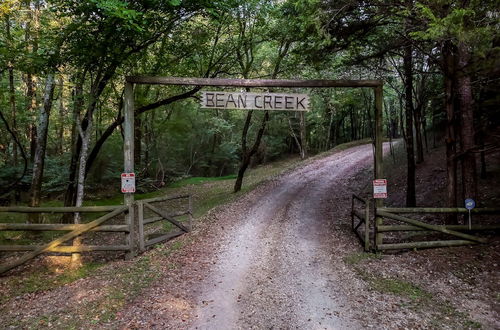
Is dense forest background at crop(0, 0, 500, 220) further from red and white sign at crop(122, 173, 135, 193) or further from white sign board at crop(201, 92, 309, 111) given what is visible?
red and white sign at crop(122, 173, 135, 193)

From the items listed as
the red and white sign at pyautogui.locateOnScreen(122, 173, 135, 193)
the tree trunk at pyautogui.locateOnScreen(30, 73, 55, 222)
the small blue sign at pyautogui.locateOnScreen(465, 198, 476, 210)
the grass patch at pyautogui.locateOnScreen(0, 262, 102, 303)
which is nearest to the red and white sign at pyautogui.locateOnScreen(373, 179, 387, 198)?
the small blue sign at pyautogui.locateOnScreen(465, 198, 476, 210)

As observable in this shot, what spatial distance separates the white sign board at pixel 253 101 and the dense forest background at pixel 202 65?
1669 millimetres

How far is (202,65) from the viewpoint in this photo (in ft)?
43.3

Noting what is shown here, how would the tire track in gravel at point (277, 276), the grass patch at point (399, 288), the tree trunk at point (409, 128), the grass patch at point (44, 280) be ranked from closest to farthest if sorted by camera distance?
the tire track in gravel at point (277, 276), the grass patch at point (399, 288), the grass patch at point (44, 280), the tree trunk at point (409, 128)

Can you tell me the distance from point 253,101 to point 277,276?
4229 mm

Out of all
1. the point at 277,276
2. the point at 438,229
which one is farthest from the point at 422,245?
the point at 277,276

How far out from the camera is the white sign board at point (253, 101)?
292 inches

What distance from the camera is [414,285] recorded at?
5.61 metres

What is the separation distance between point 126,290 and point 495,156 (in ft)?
49.4

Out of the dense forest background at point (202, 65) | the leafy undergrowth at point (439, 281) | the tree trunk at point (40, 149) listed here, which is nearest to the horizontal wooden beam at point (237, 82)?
the dense forest background at point (202, 65)

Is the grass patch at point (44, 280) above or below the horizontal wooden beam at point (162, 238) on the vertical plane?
below

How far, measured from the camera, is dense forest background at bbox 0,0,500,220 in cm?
719

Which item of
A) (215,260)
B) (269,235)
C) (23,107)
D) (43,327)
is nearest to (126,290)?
(43,327)

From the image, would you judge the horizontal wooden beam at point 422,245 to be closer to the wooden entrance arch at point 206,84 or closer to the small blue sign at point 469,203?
the wooden entrance arch at point 206,84
